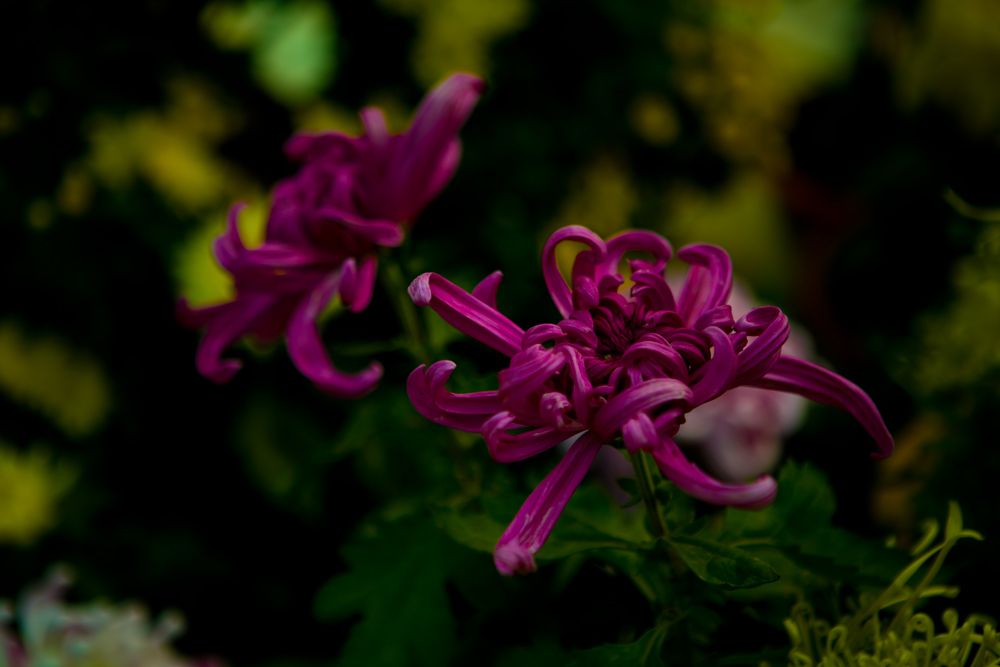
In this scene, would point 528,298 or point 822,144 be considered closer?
point 528,298

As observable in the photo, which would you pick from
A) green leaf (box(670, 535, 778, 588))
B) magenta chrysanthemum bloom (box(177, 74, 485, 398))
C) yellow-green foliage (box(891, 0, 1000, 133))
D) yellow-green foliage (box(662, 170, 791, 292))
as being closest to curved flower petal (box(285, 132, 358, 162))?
magenta chrysanthemum bloom (box(177, 74, 485, 398))

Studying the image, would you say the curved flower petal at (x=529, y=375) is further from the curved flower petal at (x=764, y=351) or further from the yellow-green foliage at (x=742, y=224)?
the yellow-green foliage at (x=742, y=224)

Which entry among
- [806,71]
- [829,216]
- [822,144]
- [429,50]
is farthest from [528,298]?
[806,71]

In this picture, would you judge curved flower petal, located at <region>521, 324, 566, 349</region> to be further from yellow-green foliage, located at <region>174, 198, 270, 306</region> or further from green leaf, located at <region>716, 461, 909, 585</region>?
yellow-green foliage, located at <region>174, 198, 270, 306</region>

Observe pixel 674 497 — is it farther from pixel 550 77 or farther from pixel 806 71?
pixel 806 71

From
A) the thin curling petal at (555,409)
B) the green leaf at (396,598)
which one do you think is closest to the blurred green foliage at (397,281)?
the green leaf at (396,598)

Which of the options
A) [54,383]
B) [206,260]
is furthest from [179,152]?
[54,383]
